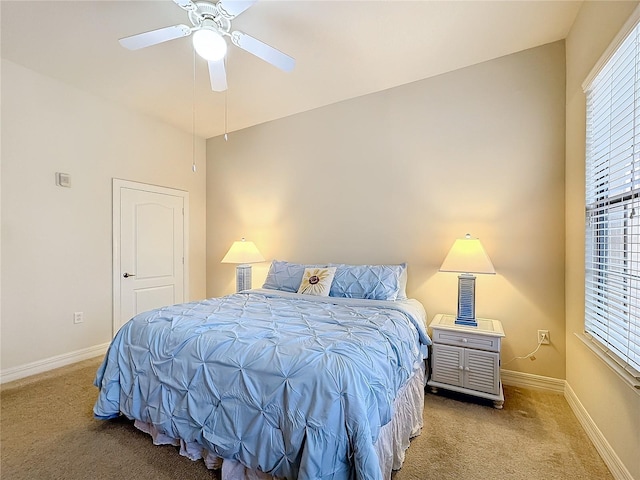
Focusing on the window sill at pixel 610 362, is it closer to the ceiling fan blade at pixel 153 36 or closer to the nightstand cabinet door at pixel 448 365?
the nightstand cabinet door at pixel 448 365

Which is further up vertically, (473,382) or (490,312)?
(490,312)

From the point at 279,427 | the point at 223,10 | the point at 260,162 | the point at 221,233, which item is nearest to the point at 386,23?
the point at 223,10

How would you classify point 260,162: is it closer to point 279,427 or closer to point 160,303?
point 160,303

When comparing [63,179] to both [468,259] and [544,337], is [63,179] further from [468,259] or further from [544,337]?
[544,337]

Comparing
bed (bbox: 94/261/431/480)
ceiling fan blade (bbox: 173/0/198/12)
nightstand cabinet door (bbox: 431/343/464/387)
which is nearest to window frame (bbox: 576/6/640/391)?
nightstand cabinet door (bbox: 431/343/464/387)

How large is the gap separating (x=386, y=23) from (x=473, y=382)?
2809 mm

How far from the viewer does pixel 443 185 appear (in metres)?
2.98

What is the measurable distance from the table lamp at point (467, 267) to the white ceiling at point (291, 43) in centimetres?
166

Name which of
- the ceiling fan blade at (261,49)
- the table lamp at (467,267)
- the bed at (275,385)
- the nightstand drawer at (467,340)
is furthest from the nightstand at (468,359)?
the ceiling fan blade at (261,49)

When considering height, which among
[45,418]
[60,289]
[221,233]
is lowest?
[45,418]

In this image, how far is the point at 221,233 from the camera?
451cm

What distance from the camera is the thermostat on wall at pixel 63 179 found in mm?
3062

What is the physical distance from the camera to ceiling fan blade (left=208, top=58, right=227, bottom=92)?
218 centimetres

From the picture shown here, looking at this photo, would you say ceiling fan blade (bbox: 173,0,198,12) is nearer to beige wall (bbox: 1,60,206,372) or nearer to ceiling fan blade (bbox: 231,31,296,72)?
ceiling fan blade (bbox: 231,31,296,72)
